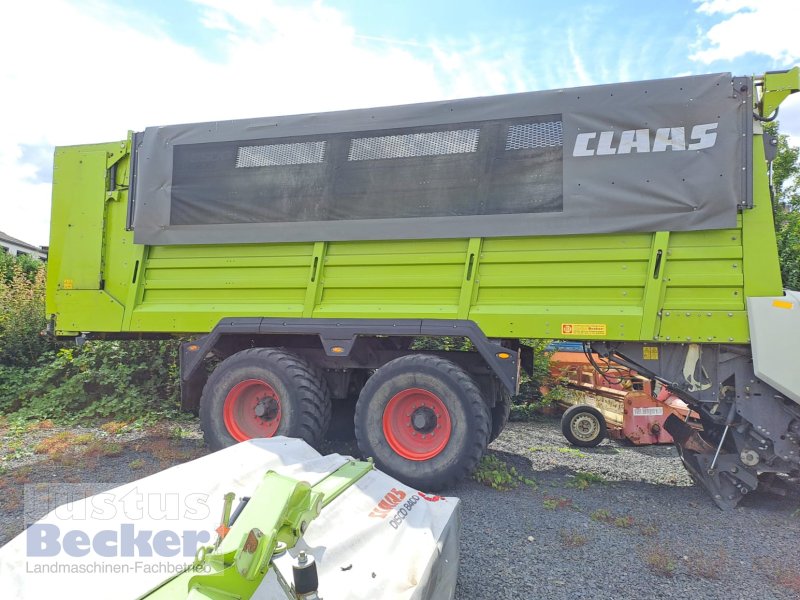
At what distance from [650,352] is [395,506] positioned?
268 cm

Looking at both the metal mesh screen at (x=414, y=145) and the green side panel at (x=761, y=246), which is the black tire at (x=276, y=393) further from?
the green side panel at (x=761, y=246)

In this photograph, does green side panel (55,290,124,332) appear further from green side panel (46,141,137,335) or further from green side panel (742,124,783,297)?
green side panel (742,124,783,297)

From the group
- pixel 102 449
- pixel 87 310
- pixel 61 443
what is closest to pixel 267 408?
pixel 102 449

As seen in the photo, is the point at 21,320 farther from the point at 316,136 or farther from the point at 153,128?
the point at 316,136

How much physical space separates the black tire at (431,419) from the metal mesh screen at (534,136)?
194 cm

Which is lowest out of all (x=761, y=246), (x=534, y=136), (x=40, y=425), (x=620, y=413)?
(x=40, y=425)

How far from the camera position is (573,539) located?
11.1 feet

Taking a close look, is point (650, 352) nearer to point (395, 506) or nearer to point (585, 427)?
point (585, 427)

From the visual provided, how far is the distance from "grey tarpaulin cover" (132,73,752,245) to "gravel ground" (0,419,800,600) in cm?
214

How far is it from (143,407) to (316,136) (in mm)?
4437

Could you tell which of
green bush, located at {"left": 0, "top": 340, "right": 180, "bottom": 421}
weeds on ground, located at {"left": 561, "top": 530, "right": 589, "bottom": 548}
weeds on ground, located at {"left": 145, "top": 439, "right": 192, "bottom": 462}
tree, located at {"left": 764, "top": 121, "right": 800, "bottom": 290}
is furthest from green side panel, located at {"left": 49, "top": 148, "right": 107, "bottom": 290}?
tree, located at {"left": 764, "top": 121, "right": 800, "bottom": 290}

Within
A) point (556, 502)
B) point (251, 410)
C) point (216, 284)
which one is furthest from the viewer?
point (216, 284)

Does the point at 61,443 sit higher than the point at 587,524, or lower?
lower

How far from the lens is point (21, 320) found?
8.52m
